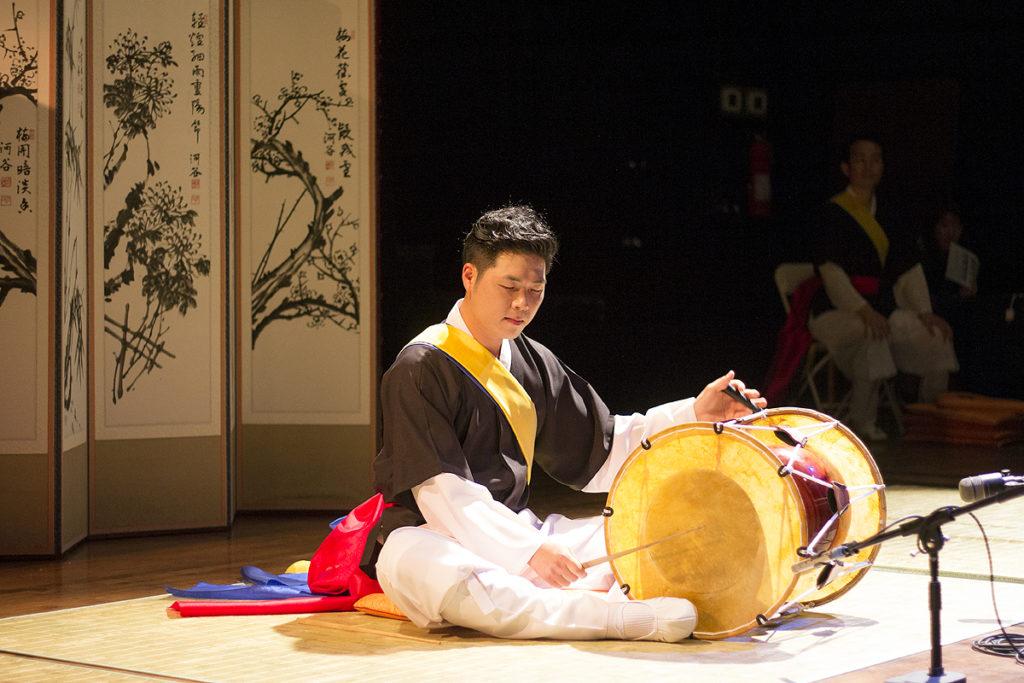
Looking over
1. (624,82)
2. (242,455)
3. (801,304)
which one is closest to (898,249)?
(801,304)

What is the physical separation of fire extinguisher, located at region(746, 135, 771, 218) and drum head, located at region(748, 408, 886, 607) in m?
5.97

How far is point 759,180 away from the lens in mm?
9109

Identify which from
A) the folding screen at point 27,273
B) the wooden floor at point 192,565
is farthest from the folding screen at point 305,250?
→ the folding screen at point 27,273

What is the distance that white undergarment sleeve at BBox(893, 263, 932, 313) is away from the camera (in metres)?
7.45

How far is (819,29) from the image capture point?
8.99 meters

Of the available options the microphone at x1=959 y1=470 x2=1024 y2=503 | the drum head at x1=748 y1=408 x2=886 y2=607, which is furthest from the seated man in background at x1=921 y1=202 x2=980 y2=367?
the microphone at x1=959 y1=470 x2=1024 y2=503

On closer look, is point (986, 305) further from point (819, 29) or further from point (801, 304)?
point (819, 29)

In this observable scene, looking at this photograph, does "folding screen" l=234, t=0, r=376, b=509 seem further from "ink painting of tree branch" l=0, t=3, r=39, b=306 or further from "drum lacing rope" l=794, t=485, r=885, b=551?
"drum lacing rope" l=794, t=485, r=885, b=551

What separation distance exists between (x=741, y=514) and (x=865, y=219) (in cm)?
461

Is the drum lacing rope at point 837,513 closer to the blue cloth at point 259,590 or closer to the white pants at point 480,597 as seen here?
the white pants at point 480,597

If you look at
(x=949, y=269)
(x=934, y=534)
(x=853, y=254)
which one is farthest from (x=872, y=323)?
(x=934, y=534)

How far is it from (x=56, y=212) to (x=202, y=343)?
75cm

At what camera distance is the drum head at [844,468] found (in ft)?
10.3

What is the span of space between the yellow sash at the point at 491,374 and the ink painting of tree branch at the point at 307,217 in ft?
6.09
